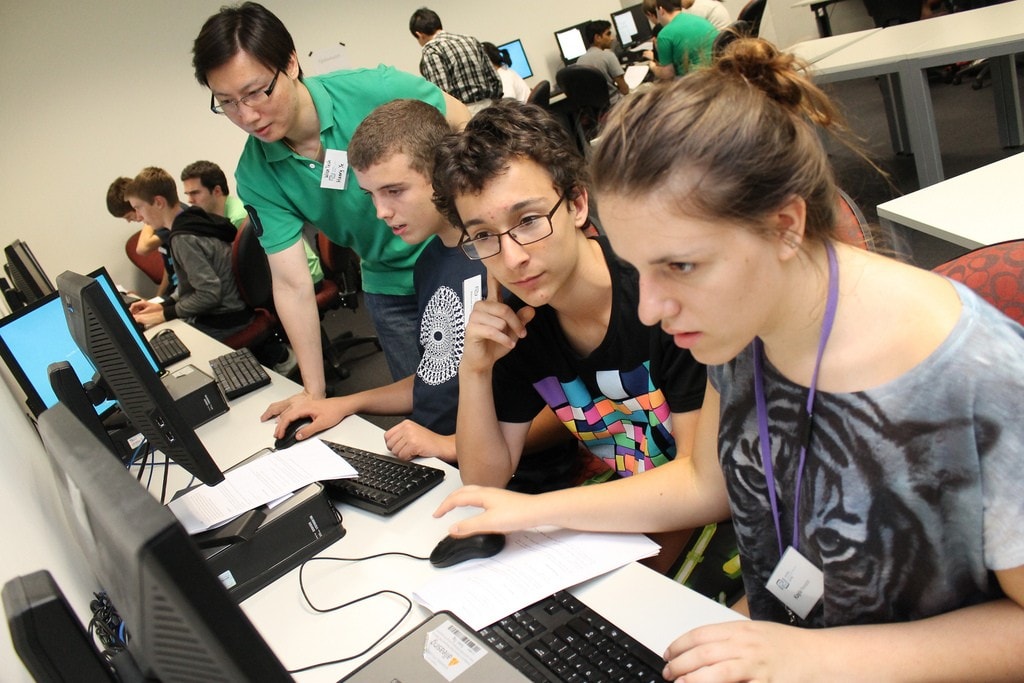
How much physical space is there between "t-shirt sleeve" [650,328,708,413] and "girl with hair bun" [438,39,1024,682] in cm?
32

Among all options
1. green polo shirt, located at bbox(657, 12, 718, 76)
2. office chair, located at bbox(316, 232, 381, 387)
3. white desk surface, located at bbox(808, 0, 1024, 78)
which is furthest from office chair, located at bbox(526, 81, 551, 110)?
white desk surface, located at bbox(808, 0, 1024, 78)

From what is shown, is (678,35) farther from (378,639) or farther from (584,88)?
(378,639)

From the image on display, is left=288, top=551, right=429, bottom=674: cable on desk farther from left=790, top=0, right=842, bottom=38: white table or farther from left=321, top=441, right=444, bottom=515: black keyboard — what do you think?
left=790, top=0, right=842, bottom=38: white table

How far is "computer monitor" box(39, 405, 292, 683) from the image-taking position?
45 cm

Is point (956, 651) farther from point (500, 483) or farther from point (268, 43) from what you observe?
point (268, 43)

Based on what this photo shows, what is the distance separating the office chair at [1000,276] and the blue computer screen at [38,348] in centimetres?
174

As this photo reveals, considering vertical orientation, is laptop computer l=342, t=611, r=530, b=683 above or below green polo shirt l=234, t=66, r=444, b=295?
below

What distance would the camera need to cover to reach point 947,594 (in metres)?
0.81

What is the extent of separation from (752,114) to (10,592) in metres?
0.77

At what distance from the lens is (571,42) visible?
7.21m

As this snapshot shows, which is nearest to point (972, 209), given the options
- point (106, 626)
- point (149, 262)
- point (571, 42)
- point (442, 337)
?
point (442, 337)

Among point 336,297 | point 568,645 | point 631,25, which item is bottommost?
point 336,297

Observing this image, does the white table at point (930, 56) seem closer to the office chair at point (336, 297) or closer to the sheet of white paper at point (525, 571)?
the office chair at point (336, 297)

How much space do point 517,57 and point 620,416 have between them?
6300 millimetres
